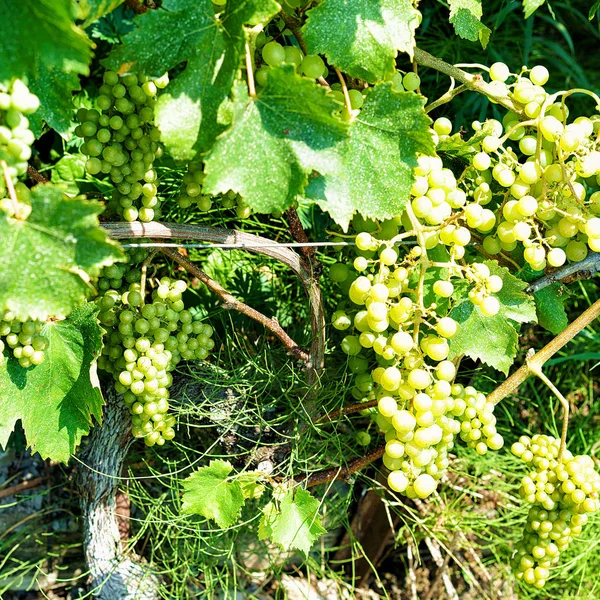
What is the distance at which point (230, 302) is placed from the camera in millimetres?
1057

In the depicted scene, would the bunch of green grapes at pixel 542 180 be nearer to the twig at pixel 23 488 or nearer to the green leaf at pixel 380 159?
the green leaf at pixel 380 159

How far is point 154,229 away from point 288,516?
49cm

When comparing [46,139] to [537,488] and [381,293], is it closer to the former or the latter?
[381,293]

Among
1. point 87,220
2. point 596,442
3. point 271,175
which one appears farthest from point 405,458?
point 596,442

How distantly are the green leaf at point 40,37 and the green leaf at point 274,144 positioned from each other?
0.17 metres

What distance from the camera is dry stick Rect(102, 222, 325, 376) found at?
0.92m

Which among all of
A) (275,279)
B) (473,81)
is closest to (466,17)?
(473,81)

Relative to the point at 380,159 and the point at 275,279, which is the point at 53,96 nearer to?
the point at 380,159

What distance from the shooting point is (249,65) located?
774 mm

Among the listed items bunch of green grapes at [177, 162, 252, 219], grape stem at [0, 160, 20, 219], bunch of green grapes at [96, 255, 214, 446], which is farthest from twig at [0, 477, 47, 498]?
grape stem at [0, 160, 20, 219]

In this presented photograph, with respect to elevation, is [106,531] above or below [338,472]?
below

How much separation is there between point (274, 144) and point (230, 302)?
1.11 ft

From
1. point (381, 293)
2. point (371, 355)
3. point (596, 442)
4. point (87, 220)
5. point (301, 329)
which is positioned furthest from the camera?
point (596, 442)

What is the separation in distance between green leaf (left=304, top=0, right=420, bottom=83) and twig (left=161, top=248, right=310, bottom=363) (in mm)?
369
